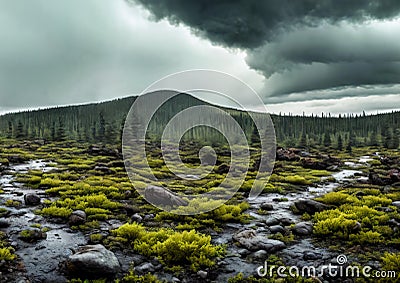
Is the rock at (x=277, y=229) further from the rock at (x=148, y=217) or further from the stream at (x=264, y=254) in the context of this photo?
the rock at (x=148, y=217)

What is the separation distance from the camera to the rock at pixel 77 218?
488 inches

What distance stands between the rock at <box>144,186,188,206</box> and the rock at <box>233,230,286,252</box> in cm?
507

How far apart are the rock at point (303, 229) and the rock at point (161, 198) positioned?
6.06 metres

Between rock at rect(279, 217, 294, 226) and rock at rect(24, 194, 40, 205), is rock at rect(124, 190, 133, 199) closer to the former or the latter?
rock at rect(24, 194, 40, 205)

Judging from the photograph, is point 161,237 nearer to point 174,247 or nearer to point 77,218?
point 174,247

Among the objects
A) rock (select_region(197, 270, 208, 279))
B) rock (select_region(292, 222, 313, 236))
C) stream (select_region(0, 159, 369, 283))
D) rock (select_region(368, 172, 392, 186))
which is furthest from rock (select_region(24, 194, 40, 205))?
rock (select_region(368, 172, 392, 186))

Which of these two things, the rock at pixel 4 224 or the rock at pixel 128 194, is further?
the rock at pixel 128 194

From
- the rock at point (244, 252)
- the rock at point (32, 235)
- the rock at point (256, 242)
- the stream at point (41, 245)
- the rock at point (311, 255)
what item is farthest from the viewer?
the rock at point (32, 235)

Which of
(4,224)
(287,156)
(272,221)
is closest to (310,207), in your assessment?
(272,221)

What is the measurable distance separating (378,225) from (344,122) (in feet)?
590

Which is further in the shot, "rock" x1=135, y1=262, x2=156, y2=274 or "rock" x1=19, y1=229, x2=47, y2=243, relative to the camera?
"rock" x1=19, y1=229, x2=47, y2=243

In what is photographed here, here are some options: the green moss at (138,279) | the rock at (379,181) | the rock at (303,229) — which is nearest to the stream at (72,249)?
the rock at (303,229)

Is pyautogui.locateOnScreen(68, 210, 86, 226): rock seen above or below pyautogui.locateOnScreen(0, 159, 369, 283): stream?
above

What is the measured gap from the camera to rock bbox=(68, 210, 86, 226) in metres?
12.4
